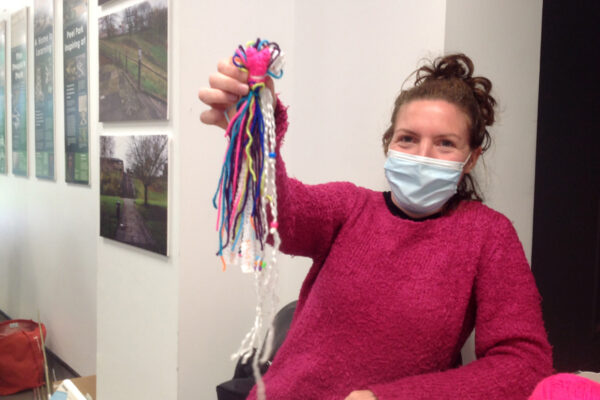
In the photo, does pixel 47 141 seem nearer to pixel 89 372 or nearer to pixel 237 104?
pixel 89 372

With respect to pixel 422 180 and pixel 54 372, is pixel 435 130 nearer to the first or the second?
pixel 422 180

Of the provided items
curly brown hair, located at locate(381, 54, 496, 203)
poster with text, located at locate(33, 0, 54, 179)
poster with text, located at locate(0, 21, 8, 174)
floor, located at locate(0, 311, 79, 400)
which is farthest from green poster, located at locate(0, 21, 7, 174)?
curly brown hair, located at locate(381, 54, 496, 203)

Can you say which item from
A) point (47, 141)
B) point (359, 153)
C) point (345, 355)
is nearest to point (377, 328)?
point (345, 355)

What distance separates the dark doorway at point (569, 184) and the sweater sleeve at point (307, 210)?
2.76ft

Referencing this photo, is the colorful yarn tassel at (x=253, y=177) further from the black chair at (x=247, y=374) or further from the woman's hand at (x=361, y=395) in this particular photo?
the black chair at (x=247, y=374)

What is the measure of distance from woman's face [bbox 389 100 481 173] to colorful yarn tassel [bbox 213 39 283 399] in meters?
0.36

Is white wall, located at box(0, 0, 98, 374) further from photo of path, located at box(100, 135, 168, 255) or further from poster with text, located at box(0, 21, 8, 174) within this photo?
photo of path, located at box(100, 135, 168, 255)

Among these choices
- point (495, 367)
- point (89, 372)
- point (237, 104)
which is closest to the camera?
point (237, 104)

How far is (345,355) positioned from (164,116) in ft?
3.20

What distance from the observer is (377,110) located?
1438mm

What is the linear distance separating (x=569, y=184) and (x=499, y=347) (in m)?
0.83

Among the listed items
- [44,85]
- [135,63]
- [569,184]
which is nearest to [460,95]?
[569,184]

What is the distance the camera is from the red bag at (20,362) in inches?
105

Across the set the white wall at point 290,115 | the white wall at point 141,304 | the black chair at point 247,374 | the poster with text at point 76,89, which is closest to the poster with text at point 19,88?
the poster with text at point 76,89
